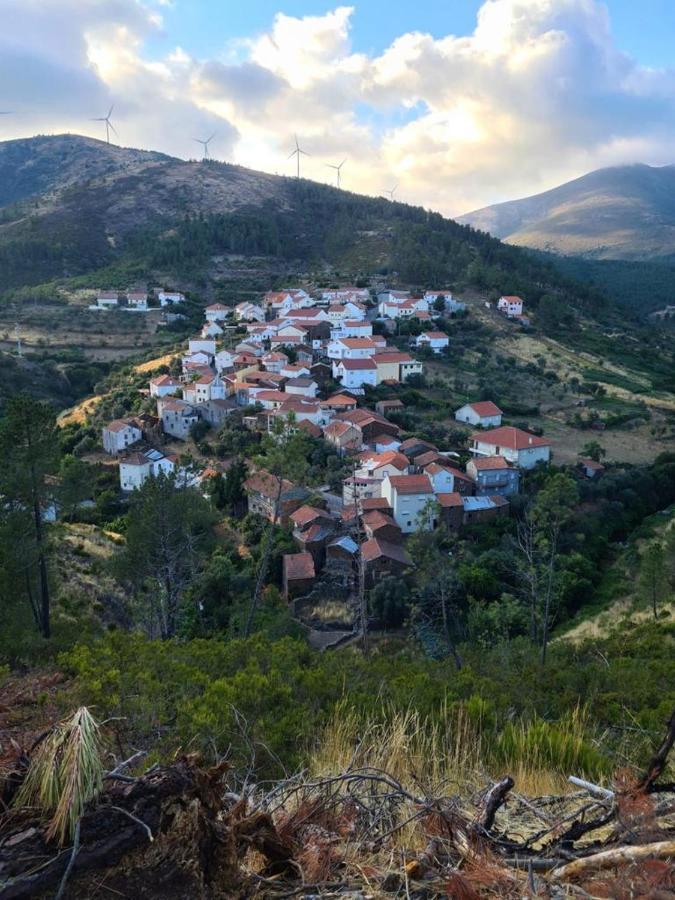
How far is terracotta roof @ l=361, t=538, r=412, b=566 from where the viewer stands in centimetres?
1998

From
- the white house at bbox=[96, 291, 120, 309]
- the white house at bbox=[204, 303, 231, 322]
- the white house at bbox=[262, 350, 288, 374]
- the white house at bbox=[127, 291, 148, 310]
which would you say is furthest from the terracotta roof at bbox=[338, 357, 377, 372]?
the white house at bbox=[96, 291, 120, 309]

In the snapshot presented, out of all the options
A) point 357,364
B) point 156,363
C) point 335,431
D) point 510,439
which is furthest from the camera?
point 156,363

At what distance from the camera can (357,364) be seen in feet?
116

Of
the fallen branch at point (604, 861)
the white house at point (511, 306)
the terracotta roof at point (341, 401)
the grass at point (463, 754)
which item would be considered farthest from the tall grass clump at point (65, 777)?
the white house at point (511, 306)

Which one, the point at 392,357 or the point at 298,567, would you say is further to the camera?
the point at 392,357

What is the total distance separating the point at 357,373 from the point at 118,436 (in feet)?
43.3

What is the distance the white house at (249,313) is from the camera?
4584cm

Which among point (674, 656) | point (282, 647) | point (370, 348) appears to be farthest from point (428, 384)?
point (282, 647)

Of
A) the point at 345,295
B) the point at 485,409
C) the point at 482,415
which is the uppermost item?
the point at 345,295

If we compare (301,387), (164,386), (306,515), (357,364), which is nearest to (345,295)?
(357,364)

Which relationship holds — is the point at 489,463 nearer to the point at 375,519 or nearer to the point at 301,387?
the point at 375,519

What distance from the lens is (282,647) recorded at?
5.98 meters

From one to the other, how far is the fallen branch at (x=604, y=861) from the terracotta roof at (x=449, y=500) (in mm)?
21416

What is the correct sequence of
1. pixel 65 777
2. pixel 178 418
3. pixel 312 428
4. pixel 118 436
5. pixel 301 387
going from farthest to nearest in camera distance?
pixel 301 387 → pixel 178 418 → pixel 118 436 → pixel 312 428 → pixel 65 777
